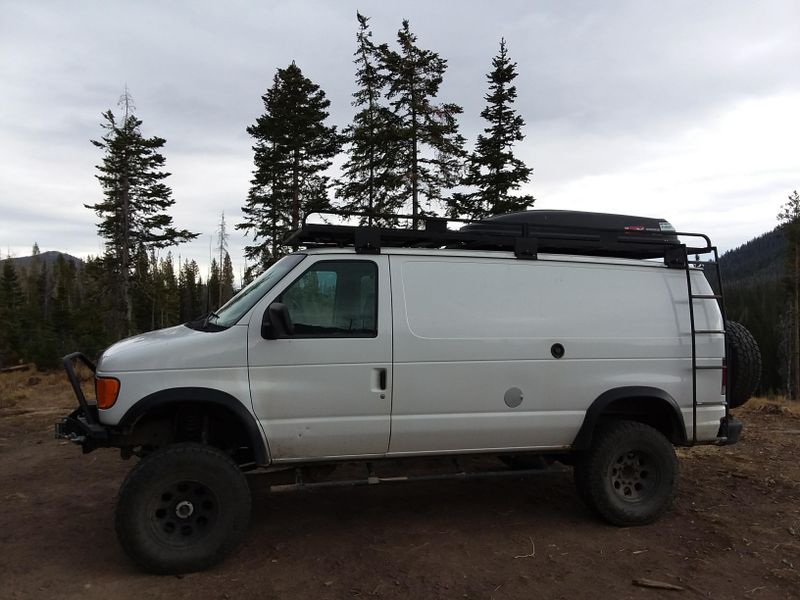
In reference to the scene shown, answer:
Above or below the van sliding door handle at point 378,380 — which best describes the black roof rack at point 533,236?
above

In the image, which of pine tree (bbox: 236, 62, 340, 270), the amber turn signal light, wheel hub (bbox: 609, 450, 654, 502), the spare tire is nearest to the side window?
the amber turn signal light

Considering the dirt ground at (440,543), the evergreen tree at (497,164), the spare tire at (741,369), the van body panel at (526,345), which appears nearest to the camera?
the dirt ground at (440,543)

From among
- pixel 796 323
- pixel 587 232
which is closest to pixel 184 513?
pixel 587 232

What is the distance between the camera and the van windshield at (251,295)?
4266 millimetres

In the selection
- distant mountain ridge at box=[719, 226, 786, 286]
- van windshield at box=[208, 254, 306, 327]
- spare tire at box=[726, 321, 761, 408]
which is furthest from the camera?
distant mountain ridge at box=[719, 226, 786, 286]

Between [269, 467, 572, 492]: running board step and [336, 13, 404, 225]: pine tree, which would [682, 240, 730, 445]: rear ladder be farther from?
[336, 13, 404, 225]: pine tree

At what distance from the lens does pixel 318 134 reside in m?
24.8

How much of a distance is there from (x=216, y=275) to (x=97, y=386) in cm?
6604

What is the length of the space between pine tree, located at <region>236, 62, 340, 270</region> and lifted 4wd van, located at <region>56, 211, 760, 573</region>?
19755mm

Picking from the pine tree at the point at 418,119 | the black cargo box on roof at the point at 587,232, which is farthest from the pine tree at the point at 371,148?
the black cargo box on roof at the point at 587,232

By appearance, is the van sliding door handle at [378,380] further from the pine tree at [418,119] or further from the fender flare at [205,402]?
the pine tree at [418,119]

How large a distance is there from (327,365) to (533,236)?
2.16 metres

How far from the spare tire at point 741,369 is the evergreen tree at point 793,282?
114 ft

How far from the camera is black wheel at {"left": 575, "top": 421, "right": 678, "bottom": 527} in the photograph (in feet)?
15.5
